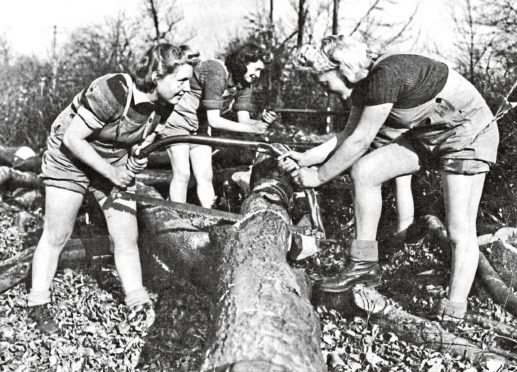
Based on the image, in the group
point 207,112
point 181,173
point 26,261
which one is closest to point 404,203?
point 207,112

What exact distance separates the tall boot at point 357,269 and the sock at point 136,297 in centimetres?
131

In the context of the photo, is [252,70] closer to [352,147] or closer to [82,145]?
[352,147]

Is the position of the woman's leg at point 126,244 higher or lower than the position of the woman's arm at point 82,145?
lower

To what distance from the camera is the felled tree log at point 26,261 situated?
4820mm

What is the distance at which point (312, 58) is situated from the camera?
3904 millimetres

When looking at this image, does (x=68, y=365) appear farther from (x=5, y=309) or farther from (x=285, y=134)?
(x=285, y=134)

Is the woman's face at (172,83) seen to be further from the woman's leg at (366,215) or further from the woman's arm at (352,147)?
the woman's leg at (366,215)

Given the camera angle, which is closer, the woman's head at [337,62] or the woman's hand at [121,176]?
the woman's head at [337,62]

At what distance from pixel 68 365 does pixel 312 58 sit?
2.53m

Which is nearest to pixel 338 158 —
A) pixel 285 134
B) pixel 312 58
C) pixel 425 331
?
pixel 312 58

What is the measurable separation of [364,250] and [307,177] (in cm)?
66

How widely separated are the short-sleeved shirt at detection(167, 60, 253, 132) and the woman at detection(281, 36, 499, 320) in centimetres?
187

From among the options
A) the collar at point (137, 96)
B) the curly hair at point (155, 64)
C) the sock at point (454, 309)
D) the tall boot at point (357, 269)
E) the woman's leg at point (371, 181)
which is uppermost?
the curly hair at point (155, 64)

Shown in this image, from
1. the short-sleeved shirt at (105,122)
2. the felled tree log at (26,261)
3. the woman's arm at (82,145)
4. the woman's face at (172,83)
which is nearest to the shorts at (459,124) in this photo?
the woman's face at (172,83)
